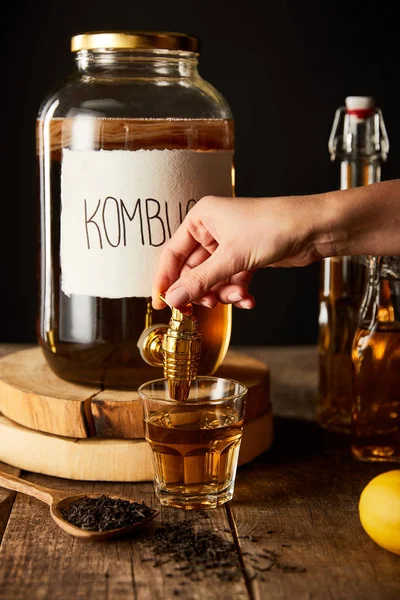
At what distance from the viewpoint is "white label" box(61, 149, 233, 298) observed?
1149mm

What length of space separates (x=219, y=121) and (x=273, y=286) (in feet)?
3.33

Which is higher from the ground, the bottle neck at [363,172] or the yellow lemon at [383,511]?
the bottle neck at [363,172]

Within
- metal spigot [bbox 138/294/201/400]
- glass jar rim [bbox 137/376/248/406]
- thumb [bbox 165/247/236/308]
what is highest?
thumb [bbox 165/247/236/308]

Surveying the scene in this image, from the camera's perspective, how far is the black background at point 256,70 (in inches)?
78.2

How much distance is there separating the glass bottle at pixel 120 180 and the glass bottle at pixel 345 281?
0.20 m

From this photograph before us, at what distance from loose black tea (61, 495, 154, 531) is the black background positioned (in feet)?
3.87

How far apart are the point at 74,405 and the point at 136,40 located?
1.57ft

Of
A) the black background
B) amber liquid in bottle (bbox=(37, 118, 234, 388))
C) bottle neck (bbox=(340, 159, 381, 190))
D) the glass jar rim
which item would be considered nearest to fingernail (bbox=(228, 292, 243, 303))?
amber liquid in bottle (bbox=(37, 118, 234, 388))

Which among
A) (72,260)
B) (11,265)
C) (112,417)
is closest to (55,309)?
(72,260)

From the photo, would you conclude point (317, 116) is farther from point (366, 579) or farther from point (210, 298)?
point (366, 579)

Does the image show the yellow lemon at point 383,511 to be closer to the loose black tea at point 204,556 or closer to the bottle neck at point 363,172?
the loose black tea at point 204,556

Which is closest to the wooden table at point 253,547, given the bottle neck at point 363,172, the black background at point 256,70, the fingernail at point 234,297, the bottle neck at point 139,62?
the fingernail at point 234,297

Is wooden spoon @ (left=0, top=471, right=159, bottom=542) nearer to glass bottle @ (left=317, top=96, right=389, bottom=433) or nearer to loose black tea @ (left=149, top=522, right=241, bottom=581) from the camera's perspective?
loose black tea @ (left=149, top=522, right=241, bottom=581)

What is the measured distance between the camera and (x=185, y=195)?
3.84 ft
